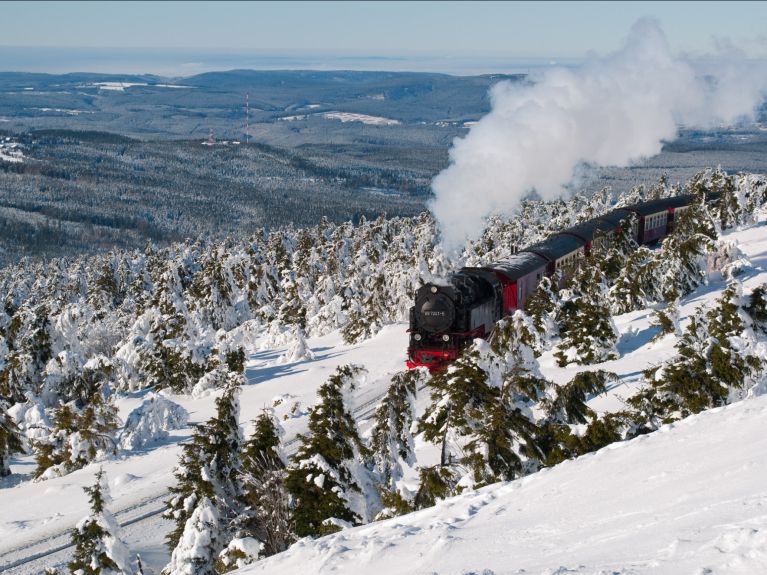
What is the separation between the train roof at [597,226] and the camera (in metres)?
49.8

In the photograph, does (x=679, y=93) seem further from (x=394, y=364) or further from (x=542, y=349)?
(x=394, y=364)

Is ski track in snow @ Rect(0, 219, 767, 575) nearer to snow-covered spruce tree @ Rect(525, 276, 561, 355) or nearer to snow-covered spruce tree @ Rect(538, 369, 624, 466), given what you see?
snow-covered spruce tree @ Rect(538, 369, 624, 466)

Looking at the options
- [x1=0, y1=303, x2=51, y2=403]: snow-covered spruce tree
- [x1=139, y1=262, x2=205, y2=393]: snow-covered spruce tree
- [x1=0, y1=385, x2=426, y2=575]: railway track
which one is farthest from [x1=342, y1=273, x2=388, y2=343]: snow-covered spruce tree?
[x1=0, y1=385, x2=426, y2=575]: railway track

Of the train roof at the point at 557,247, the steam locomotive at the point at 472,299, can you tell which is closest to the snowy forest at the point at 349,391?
the steam locomotive at the point at 472,299

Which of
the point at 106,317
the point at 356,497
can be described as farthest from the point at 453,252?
the point at 106,317

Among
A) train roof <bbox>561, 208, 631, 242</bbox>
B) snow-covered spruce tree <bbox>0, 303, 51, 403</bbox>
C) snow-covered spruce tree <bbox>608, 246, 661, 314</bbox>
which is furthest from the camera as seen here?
train roof <bbox>561, 208, 631, 242</bbox>

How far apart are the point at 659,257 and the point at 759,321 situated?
70.0ft

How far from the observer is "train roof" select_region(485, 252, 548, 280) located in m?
37.0

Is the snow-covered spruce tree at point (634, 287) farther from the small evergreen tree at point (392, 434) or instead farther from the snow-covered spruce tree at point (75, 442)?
the snow-covered spruce tree at point (75, 442)

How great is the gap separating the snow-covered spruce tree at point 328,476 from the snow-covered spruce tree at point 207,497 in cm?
157

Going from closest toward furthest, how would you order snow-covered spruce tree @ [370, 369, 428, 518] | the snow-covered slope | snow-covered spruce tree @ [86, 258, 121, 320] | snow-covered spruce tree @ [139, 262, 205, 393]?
the snow-covered slope < snow-covered spruce tree @ [370, 369, 428, 518] < snow-covered spruce tree @ [139, 262, 205, 393] < snow-covered spruce tree @ [86, 258, 121, 320]

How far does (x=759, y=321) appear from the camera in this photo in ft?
71.2

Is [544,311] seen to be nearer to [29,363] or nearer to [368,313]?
[368,313]

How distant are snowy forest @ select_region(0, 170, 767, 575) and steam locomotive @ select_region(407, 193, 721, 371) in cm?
133
